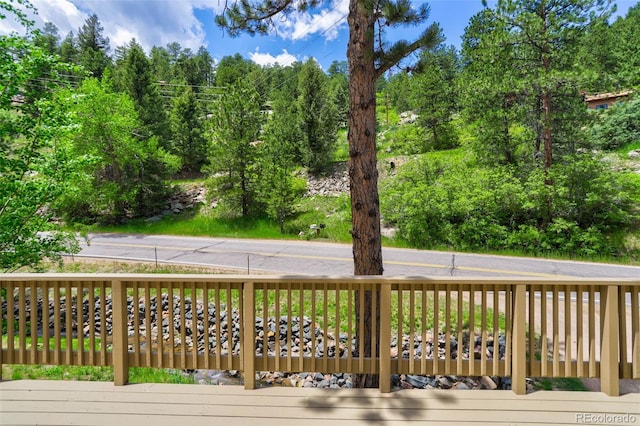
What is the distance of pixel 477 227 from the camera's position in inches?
459

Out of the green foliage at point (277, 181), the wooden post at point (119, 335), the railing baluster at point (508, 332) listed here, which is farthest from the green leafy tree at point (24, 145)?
the green foliage at point (277, 181)

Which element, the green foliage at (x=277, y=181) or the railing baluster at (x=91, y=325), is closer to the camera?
the railing baluster at (x=91, y=325)

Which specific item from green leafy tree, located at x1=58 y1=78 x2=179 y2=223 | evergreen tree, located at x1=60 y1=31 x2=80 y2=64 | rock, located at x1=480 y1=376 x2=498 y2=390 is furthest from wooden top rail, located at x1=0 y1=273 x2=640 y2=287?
evergreen tree, located at x1=60 y1=31 x2=80 y2=64

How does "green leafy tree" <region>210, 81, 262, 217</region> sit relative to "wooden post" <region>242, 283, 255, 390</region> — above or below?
above

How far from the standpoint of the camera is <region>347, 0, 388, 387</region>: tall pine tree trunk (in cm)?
329

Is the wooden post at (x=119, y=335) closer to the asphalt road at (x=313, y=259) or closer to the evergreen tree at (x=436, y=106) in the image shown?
the asphalt road at (x=313, y=259)

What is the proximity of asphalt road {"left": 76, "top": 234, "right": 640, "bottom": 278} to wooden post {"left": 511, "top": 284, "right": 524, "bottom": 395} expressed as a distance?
619 cm

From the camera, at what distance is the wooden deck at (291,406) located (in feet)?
7.74

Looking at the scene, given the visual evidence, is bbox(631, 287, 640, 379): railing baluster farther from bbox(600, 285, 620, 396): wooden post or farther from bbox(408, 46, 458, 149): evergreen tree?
bbox(408, 46, 458, 149): evergreen tree

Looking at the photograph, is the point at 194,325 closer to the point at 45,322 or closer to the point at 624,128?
the point at 45,322

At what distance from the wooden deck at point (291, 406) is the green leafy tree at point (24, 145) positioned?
315cm

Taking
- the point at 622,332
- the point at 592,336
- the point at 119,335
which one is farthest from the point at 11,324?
the point at 622,332

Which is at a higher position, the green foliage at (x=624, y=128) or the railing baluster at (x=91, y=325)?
the green foliage at (x=624, y=128)

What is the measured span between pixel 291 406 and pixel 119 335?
156 cm
